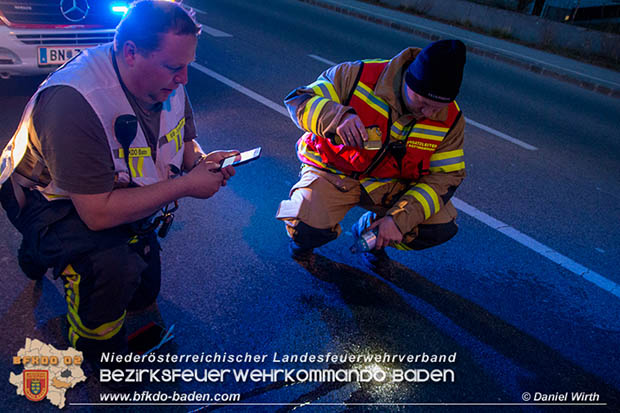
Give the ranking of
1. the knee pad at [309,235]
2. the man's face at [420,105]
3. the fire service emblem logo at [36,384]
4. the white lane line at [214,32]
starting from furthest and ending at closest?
the white lane line at [214,32] → the knee pad at [309,235] → the man's face at [420,105] → the fire service emblem logo at [36,384]

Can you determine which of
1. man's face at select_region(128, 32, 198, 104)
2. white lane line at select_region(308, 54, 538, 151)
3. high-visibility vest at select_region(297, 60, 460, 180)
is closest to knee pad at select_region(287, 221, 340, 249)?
high-visibility vest at select_region(297, 60, 460, 180)

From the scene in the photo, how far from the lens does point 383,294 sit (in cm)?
275

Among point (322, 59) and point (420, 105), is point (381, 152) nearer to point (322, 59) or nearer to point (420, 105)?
point (420, 105)

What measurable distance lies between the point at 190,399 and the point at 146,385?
0.70ft

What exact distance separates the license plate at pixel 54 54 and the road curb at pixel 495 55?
844 cm

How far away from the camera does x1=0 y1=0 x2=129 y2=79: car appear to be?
3.93 metres

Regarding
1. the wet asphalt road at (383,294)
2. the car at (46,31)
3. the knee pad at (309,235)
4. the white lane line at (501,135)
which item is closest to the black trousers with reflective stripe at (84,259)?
the wet asphalt road at (383,294)

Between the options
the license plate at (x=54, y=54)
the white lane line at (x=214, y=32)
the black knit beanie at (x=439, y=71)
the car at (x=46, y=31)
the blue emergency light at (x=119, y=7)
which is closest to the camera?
the black knit beanie at (x=439, y=71)

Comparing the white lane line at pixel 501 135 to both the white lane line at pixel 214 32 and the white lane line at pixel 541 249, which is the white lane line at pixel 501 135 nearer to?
the white lane line at pixel 541 249

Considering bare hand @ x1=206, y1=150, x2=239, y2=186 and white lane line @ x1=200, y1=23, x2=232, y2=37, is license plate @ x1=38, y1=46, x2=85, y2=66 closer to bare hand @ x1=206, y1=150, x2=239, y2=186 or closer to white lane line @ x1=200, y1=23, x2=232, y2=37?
bare hand @ x1=206, y1=150, x2=239, y2=186

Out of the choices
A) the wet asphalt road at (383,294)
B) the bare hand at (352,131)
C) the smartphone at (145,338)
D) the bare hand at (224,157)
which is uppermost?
the bare hand at (352,131)

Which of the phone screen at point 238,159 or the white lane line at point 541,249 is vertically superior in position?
the phone screen at point 238,159

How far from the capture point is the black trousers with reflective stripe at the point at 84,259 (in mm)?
1790

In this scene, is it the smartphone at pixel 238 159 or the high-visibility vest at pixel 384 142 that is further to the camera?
the high-visibility vest at pixel 384 142
